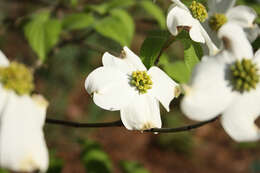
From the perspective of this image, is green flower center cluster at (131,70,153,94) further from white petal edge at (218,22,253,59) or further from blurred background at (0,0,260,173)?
blurred background at (0,0,260,173)

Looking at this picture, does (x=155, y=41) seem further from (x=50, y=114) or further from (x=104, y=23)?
(x=50, y=114)

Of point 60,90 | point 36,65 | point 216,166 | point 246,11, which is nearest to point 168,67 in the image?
point 246,11

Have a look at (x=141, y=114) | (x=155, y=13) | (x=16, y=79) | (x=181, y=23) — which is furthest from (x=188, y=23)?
(x=155, y=13)

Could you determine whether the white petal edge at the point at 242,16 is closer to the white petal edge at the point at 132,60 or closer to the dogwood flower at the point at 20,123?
the white petal edge at the point at 132,60

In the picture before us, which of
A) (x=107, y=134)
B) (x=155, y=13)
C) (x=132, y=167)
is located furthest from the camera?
(x=107, y=134)

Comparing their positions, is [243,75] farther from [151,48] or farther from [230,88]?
[151,48]

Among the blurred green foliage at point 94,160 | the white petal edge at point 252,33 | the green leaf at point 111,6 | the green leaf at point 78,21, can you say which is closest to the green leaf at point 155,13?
the green leaf at point 111,6
